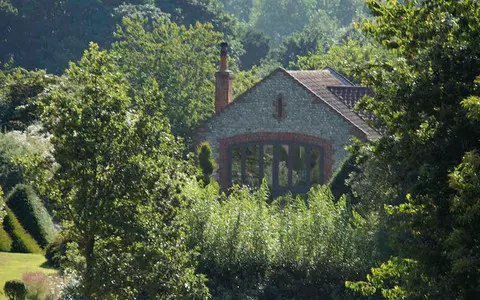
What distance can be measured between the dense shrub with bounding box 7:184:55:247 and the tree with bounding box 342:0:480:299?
17528 mm

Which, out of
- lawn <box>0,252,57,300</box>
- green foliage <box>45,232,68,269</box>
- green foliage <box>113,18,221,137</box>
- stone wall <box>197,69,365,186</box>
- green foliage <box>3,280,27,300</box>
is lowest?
green foliage <box>3,280,27,300</box>

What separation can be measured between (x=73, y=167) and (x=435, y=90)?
22.8 ft

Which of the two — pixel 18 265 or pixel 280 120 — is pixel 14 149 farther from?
pixel 280 120

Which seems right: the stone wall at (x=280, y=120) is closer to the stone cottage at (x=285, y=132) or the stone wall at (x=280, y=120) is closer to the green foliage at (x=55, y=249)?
the stone cottage at (x=285, y=132)

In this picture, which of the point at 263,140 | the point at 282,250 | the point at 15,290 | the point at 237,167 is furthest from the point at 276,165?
the point at 15,290

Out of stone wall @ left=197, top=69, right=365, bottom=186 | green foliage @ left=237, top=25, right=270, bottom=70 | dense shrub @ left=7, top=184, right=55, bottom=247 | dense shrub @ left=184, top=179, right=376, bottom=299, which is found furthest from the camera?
green foliage @ left=237, top=25, right=270, bottom=70

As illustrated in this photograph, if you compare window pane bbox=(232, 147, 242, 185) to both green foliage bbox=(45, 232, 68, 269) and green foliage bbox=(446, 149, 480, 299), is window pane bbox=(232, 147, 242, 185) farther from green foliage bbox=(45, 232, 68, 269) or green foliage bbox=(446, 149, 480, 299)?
green foliage bbox=(446, 149, 480, 299)

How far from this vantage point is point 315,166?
4444 centimetres

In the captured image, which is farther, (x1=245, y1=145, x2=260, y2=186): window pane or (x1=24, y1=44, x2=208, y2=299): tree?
(x1=245, y1=145, x2=260, y2=186): window pane

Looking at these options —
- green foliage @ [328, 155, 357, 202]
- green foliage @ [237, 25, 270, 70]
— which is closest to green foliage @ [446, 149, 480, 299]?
green foliage @ [328, 155, 357, 202]

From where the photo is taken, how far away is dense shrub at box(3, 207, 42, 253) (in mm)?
34125

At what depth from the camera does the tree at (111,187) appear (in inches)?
798

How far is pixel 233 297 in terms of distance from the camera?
27.7 meters

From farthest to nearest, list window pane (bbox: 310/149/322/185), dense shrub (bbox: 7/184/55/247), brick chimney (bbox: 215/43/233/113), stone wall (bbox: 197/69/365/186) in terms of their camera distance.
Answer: brick chimney (bbox: 215/43/233/113) < window pane (bbox: 310/149/322/185) < stone wall (bbox: 197/69/365/186) < dense shrub (bbox: 7/184/55/247)
